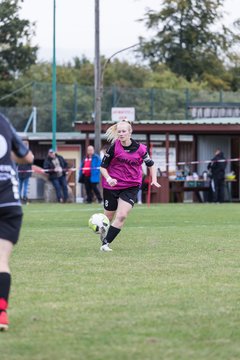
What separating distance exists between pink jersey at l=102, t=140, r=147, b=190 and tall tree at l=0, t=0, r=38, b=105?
1822 inches

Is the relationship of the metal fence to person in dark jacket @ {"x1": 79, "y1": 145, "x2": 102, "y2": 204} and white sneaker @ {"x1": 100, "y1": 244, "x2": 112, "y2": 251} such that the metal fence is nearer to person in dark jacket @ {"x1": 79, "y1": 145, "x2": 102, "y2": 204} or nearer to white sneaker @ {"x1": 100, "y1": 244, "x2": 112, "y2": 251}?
person in dark jacket @ {"x1": 79, "y1": 145, "x2": 102, "y2": 204}

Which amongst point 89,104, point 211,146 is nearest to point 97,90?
point 211,146

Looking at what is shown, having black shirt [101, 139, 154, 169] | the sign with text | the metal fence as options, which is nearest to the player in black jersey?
black shirt [101, 139, 154, 169]

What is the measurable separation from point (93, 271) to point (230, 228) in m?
8.08

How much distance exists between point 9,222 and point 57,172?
83.1ft

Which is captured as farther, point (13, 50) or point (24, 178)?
point (13, 50)

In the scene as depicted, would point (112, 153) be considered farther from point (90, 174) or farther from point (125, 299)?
point (90, 174)

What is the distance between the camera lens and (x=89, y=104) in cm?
Result: 4800

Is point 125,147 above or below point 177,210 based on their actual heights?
above

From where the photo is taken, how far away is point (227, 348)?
6.53 m

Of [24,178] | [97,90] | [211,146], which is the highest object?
[97,90]

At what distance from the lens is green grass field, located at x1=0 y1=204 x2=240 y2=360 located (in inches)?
257

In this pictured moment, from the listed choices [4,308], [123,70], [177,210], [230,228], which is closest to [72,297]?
[4,308]

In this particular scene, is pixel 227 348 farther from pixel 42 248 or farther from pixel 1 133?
pixel 42 248
